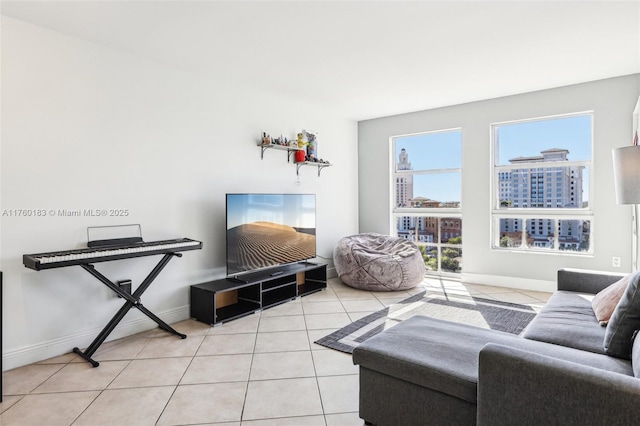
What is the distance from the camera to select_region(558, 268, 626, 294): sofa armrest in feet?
8.57

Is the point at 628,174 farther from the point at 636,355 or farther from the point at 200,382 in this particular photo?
the point at 200,382

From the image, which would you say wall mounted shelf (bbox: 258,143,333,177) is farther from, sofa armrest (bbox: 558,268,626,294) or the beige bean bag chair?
sofa armrest (bbox: 558,268,626,294)

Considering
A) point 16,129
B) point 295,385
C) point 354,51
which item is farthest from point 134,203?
point 354,51

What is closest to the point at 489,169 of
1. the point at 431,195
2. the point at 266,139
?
the point at 431,195

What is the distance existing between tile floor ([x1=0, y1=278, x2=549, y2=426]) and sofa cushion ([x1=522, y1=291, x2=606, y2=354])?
1089mm

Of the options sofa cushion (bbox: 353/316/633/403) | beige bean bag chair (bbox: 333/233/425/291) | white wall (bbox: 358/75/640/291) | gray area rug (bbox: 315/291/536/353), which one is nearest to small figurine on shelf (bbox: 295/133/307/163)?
beige bean bag chair (bbox: 333/233/425/291)

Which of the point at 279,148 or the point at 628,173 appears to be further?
the point at 279,148

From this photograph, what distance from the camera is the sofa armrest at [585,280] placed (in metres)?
2.61

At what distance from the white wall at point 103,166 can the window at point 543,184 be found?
3.08m

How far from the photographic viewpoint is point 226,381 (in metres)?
2.26

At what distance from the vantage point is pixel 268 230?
3.88 metres

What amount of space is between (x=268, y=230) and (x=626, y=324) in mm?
3007

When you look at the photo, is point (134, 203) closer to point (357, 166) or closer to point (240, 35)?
point (240, 35)

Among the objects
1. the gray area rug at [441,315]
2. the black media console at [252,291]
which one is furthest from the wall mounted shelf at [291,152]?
the gray area rug at [441,315]
